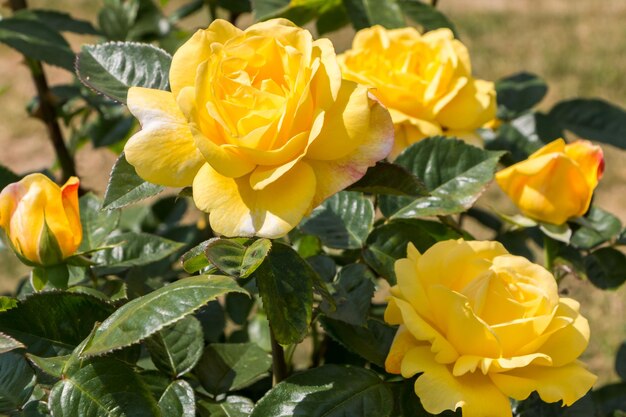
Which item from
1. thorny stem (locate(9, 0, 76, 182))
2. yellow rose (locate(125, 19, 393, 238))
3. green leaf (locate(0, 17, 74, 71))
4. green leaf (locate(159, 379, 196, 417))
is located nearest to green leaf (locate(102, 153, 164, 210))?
→ yellow rose (locate(125, 19, 393, 238))

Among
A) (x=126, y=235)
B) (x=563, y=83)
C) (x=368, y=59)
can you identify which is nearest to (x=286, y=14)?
(x=368, y=59)

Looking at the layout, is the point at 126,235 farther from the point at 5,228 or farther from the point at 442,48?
the point at 442,48

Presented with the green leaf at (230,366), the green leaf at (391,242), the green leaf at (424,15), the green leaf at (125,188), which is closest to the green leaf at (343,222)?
the green leaf at (391,242)

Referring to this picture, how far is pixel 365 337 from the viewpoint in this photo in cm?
74

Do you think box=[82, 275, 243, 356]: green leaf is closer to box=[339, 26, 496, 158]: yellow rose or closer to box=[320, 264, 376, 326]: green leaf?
box=[320, 264, 376, 326]: green leaf

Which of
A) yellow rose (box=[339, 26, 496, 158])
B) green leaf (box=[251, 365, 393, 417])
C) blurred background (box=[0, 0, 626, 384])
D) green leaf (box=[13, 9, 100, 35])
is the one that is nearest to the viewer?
green leaf (box=[251, 365, 393, 417])

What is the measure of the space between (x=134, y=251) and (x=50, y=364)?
0.85 ft

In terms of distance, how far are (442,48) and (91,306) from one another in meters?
0.48

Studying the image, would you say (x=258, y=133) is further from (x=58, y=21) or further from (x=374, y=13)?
(x=58, y=21)

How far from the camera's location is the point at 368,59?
0.94m

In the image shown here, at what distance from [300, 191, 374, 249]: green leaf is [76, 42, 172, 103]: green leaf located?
22cm

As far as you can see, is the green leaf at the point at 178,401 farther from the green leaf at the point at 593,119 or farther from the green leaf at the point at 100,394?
the green leaf at the point at 593,119

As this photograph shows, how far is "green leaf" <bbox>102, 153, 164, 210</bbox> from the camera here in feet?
2.08

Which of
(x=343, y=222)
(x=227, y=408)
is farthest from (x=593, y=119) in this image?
(x=227, y=408)
